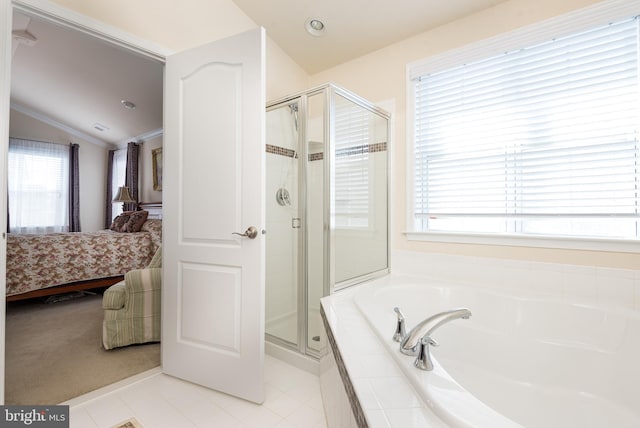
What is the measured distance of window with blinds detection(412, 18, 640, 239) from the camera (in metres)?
1.62

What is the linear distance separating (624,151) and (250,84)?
214 cm

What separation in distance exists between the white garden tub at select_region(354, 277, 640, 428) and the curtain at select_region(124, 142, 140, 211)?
5050 millimetres

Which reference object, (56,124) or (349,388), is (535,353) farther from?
(56,124)

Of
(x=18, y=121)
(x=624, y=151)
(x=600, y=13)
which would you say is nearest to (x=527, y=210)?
(x=624, y=151)

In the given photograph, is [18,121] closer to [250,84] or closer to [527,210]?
[250,84]

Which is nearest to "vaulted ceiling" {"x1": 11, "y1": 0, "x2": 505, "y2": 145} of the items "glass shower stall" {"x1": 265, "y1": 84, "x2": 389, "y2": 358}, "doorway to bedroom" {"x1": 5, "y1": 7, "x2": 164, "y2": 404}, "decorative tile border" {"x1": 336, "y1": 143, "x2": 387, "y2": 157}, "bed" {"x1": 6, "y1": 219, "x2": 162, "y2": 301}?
"doorway to bedroom" {"x1": 5, "y1": 7, "x2": 164, "y2": 404}

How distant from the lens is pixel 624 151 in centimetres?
160

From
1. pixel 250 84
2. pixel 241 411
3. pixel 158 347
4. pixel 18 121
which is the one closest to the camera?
pixel 241 411

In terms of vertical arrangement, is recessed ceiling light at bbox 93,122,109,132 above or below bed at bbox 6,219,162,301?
above

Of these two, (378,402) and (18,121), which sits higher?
(18,121)

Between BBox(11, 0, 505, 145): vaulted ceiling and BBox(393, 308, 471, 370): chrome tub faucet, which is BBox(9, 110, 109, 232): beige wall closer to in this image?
BBox(11, 0, 505, 145): vaulted ceiling

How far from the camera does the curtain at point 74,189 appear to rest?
5.43 meters

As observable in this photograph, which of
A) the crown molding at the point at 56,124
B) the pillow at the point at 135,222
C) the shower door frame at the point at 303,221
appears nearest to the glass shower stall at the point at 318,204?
the shower door frame at the point at 303,221

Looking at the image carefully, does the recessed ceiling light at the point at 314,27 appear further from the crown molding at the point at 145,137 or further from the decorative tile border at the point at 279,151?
the crown molding at the point at 145,137
